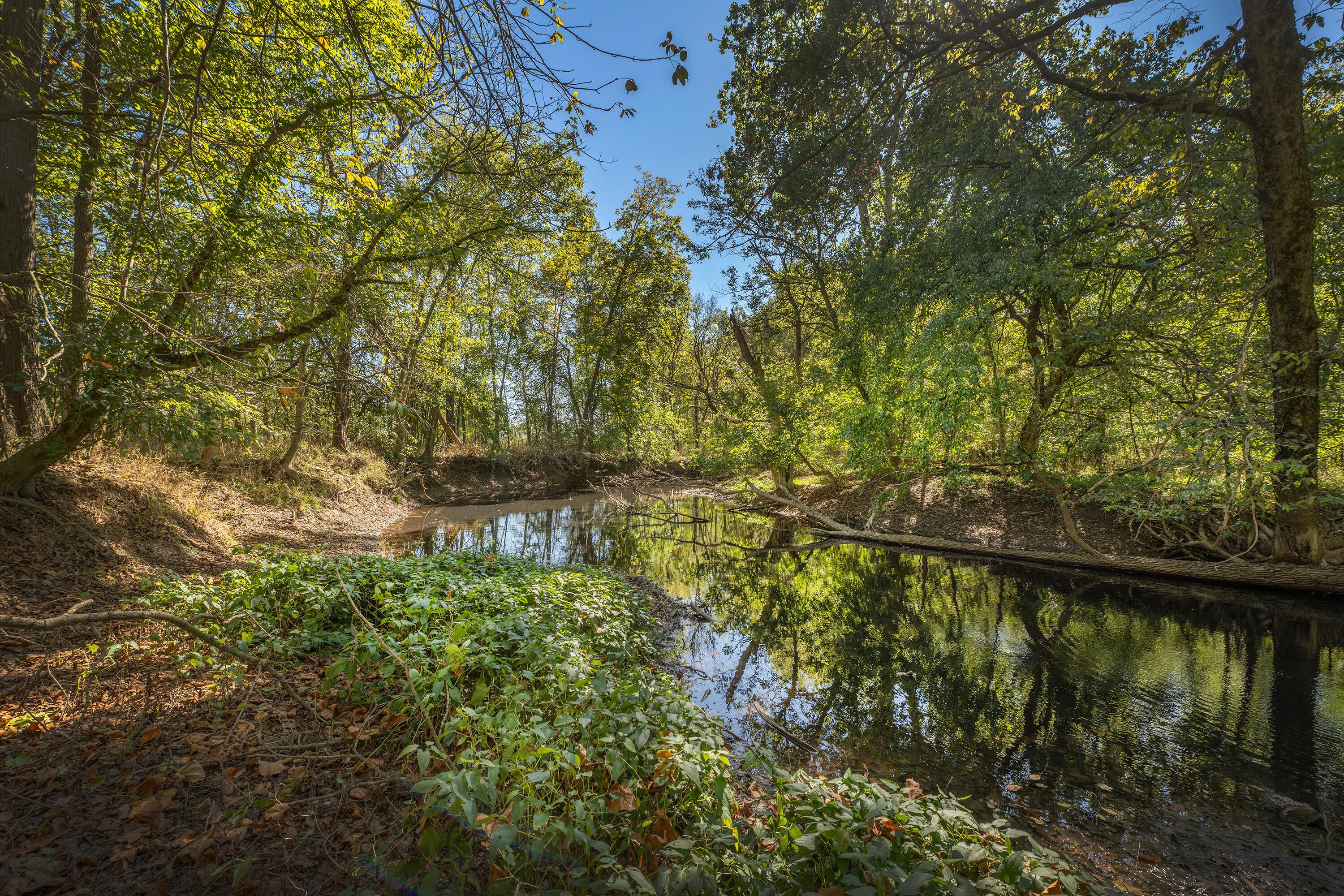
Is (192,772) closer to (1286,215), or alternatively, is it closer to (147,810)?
(147,810)

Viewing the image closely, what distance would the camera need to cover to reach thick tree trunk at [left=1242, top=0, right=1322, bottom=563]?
5582 mm

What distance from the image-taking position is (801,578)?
950 centimetres

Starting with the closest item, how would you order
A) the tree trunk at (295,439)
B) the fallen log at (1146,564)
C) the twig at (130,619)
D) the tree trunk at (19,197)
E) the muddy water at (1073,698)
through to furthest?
the twig at (130,619)
the muddy water at (1073,698)
the tree trunk at (19,197)
the fallen log at (1146,564)
the tree trunk at (295,439)

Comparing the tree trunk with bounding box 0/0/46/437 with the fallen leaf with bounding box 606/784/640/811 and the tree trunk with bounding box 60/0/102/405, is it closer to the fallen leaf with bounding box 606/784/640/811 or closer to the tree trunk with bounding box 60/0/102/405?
the tree trunk with bounding box 60/0/102/405

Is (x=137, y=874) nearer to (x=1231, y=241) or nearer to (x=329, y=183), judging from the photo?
(x=329, y=183)

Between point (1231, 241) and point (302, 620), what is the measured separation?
1211cm

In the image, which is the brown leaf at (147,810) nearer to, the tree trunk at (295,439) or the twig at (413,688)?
the twig at (413,688)

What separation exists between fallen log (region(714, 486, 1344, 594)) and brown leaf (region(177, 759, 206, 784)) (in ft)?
39.3

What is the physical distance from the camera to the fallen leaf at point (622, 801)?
2.29m

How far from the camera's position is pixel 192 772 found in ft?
8.25

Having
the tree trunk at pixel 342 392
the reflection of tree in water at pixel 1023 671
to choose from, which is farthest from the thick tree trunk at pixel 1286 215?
the tree trunk at pixel 342 392

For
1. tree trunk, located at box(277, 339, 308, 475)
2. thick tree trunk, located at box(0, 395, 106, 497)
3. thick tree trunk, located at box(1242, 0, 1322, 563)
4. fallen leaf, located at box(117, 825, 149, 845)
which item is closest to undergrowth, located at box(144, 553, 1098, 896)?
fallen leaf, located at box(117, 825, 149, 845)

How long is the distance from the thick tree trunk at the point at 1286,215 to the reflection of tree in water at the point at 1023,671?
2424 millimetres

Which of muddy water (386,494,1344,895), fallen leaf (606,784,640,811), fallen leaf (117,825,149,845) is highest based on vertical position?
fallen leaf (606,784,640,811)
